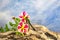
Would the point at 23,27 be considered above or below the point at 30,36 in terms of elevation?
above

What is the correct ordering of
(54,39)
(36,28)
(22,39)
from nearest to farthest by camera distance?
(22,39), (54,39), (36,28)

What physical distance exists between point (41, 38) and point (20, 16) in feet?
2.77

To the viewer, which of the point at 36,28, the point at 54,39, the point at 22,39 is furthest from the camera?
the point at 36,28

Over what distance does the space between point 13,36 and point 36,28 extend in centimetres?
112

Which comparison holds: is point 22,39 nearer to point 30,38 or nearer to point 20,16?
point 30,38

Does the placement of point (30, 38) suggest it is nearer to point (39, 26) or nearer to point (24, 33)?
point (24, 33)

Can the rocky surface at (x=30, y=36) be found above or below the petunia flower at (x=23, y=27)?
below

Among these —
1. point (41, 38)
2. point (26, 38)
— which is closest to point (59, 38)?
point (41, 38)

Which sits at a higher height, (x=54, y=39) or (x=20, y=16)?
(x=20, y=16)

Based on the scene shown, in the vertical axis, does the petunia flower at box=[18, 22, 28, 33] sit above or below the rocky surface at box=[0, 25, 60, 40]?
above

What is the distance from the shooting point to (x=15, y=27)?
19.6ft

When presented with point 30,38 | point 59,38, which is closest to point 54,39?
point 59,38

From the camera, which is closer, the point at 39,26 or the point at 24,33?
the point at 24,33

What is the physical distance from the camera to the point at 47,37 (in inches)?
235
